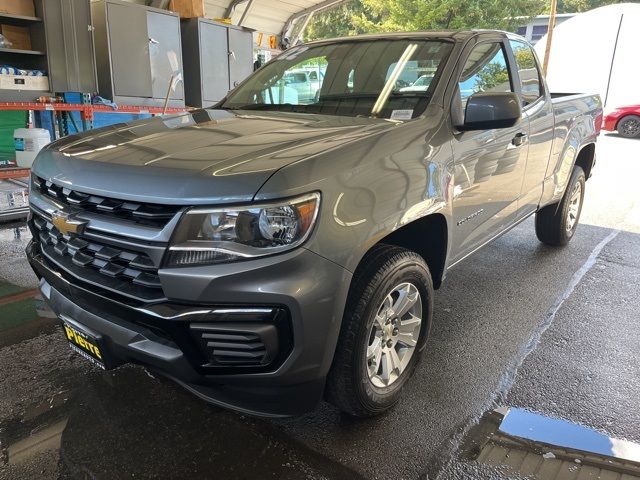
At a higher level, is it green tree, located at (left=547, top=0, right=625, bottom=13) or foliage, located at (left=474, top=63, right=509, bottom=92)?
green tree, located at (left=547, top=0, right=625, bottom=13)

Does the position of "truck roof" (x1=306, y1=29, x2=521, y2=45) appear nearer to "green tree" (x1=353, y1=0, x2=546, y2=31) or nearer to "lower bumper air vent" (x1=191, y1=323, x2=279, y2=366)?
"lower bumper air vent" (x1=191, y1=323, x2=279, y2=366)

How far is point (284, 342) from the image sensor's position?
6.01 feet

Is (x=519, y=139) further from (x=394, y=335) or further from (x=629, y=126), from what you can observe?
(x=629, y=126)

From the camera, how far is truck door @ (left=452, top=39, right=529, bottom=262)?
2809 millimetres

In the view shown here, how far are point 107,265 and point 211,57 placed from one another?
9266mm

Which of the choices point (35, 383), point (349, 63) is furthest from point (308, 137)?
point (35, 383)

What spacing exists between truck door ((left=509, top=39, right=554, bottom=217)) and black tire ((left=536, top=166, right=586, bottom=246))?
34.6 inches

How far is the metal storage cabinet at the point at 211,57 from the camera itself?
1005 centimetres

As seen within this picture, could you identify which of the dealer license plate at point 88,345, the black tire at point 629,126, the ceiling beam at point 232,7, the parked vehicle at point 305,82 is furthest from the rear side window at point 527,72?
the black tire at point 629,126

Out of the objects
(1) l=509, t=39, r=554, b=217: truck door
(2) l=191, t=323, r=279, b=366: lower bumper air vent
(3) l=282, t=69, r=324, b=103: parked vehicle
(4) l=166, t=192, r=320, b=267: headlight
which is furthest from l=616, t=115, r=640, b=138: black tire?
(2) l=191, t=323, r=279, b=366: lower bumper air vent

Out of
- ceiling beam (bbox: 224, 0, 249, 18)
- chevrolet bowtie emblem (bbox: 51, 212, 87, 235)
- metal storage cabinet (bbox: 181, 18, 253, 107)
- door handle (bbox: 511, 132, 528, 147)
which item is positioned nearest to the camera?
chevrolet bowtie emblem (bbox: 51, 212, 87, 235)

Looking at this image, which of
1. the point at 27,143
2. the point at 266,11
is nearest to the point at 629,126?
the point at 266,11

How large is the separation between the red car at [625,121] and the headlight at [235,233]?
1685 centimetres

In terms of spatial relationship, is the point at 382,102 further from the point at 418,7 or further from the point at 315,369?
the point at 418,7
